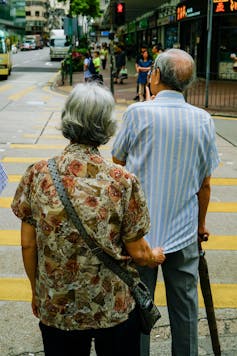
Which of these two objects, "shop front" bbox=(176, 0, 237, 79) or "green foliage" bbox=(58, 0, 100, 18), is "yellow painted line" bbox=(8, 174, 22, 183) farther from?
"green foliage" bbox=(58, 0, 100, 18)

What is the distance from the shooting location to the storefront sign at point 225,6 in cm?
1961

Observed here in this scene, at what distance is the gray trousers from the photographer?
2689 mm

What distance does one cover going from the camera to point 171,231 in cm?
262

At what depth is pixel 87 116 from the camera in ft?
6.66

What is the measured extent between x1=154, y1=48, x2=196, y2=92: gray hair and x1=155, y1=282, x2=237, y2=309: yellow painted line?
2021mm

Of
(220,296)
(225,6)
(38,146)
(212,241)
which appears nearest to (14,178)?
(38,146)

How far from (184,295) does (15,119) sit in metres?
11.7

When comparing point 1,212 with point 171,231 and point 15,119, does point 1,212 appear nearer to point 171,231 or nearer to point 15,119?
point 171,231

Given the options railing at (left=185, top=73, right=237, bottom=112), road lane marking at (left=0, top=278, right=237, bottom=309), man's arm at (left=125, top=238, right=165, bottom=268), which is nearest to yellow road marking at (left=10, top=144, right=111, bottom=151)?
railing at (left=185, top=73, right=237, bottom=112)

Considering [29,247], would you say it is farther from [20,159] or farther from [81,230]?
[20,159]

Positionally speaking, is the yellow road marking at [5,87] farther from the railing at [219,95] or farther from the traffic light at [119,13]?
the railing at [219,95]

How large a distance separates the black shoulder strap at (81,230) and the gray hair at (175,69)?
0.87m

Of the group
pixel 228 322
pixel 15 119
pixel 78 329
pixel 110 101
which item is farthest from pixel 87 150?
pixel 15 119

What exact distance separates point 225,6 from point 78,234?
19.7 meters
